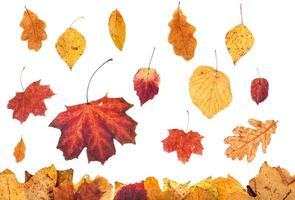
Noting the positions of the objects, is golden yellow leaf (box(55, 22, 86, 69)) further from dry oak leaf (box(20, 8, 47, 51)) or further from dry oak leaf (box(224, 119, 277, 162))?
dry oak leaf (box(224, 119, 277, 162))

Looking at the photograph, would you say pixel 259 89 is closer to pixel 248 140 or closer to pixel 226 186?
pixel 248 140

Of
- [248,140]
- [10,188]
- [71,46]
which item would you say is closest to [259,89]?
[248,140]

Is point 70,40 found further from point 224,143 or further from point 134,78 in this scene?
point 224,143

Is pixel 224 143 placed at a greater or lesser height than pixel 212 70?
lesser

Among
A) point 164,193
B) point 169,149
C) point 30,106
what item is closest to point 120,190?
point 164,193

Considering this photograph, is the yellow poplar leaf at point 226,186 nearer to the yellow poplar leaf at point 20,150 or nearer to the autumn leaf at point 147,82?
the autumn leaf at point 147,82

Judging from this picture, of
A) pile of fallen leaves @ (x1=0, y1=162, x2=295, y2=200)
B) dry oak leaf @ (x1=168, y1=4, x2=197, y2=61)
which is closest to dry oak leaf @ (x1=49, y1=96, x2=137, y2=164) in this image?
pile of fallen leaves @ (x1=0, y1=162, x2=295, y2=200)
